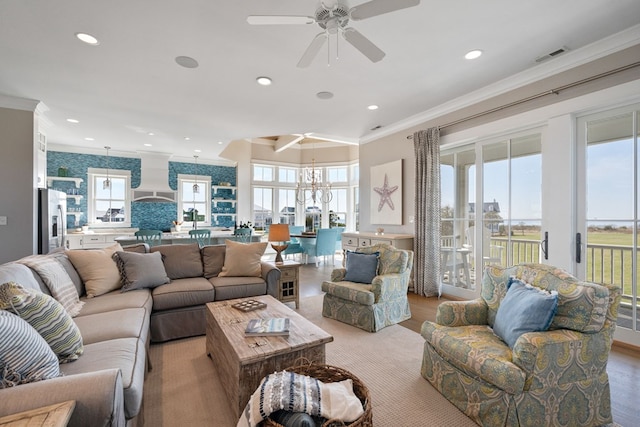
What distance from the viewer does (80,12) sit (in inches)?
86.3

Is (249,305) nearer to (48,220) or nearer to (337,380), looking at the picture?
(337,380)

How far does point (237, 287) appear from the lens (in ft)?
10.3

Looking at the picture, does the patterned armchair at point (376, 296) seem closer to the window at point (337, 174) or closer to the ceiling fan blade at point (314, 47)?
the ceiling fan blade at point (314, 47)

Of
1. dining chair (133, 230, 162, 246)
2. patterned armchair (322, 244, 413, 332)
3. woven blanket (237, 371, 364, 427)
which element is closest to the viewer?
woven blanket (237, 371, 364, 427)

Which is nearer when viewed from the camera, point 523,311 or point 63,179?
point 523,311

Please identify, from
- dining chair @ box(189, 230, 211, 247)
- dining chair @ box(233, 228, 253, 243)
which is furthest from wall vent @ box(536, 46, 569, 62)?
dining chair @ box(189, 230, 211, 247)

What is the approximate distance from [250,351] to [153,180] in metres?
6.79

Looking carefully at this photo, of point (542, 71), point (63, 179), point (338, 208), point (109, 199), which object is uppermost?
point (542, 71)

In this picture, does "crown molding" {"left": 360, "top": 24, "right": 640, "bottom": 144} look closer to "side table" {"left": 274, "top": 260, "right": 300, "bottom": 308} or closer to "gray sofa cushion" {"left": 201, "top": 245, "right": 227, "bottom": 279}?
"side table" {"left": 274, "top": 260, "right": 300, "bottom": 308}

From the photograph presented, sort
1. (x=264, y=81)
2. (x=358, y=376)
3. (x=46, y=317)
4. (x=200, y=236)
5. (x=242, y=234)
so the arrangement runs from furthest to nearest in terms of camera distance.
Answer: (x=242, y=234)
(x=200, y=236)
(x=264, y=81)
(x=358, y=376)
(x=46, y=317)

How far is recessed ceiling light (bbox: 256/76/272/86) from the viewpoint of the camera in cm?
326

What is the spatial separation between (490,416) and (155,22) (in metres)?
3.63

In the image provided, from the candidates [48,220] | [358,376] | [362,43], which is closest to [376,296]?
[358,376]

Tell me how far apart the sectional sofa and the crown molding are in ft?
10.6
